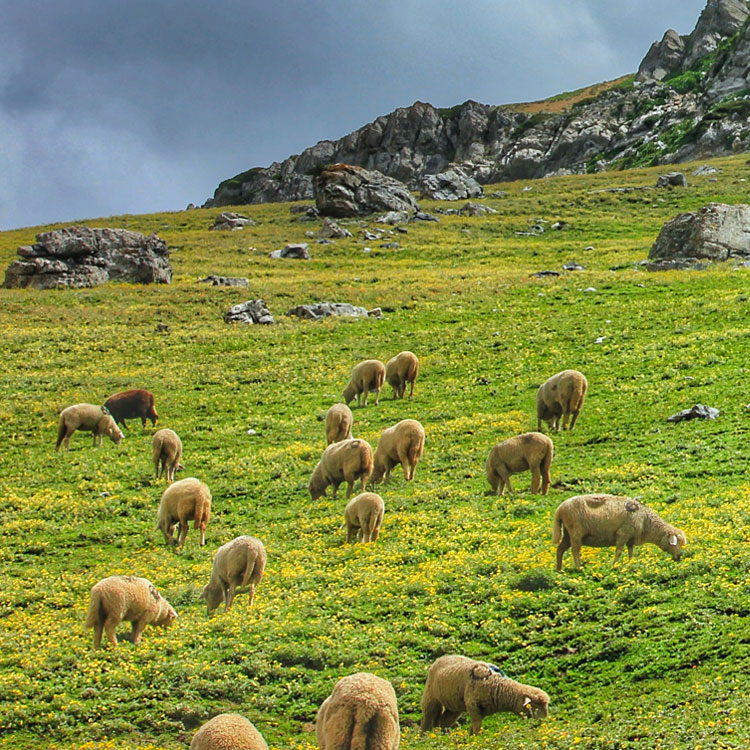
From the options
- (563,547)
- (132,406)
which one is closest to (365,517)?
(563,547)

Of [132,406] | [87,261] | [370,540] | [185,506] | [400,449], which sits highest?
[87,261]

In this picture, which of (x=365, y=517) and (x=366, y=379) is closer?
(x=365, y=517)

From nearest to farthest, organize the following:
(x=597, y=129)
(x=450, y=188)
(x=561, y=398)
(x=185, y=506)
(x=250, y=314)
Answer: (x=185, y=506), (x=561, y=398), (x=250, y=314), (x=450, y=188), (x=597, y=129)

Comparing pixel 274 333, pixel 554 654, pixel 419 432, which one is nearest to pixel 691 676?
pixel 554 654

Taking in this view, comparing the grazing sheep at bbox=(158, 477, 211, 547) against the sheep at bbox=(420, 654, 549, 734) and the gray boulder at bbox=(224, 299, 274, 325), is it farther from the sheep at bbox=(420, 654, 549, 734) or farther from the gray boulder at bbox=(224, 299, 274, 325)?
the gray boulder at bbox=(224, 299, 274, 325)

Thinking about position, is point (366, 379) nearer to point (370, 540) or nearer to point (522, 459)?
point (522, 459)

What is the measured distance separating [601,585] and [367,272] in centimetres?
5078

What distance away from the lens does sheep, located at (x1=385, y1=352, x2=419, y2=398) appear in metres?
33.5

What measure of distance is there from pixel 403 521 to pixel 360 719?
1064 centimetres

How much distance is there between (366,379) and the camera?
33000 millimetres

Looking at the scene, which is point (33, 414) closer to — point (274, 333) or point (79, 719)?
point (274, 333)

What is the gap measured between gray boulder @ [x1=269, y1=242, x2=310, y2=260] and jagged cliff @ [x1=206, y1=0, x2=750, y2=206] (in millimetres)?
33539

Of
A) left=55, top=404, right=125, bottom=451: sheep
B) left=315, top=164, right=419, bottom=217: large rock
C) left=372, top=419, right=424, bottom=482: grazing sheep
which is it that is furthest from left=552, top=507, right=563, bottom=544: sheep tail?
left=315, top=164, right=419, bottom=217: large rock

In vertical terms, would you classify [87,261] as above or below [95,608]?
above
